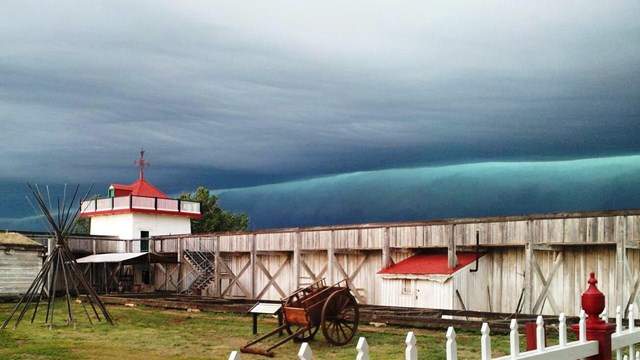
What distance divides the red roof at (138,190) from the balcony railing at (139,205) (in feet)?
8.62

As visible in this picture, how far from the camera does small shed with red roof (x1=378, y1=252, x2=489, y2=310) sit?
27.5 m

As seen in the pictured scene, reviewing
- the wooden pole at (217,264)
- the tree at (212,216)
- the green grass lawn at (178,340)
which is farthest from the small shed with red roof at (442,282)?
the tree at (212,216)

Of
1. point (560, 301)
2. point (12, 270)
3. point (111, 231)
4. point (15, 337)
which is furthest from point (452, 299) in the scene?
point (111, 231)

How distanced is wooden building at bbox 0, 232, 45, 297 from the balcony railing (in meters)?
7.33

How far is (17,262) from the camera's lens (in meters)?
42.7

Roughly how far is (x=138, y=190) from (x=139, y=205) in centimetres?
568

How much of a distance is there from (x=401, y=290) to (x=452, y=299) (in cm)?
275

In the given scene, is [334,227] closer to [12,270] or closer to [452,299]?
[452,299]

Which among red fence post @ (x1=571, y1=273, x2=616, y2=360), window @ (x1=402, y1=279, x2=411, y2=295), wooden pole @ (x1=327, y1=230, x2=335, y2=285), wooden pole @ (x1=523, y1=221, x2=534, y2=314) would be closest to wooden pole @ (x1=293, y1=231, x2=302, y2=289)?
wooden pole @ (x1=327, y1=230, x2=335, y2=285)

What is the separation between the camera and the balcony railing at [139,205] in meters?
49.7

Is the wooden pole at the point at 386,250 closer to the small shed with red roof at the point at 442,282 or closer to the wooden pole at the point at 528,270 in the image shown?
the small shed with red roof at the point at 442,282

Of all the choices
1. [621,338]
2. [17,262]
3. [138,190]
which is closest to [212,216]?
[138,190]

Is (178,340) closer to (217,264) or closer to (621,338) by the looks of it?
(621,338)

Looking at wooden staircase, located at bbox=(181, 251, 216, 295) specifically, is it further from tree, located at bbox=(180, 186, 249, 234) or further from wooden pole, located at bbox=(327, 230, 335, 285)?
tree, located at bbox=(180, 186, 249, 234)
